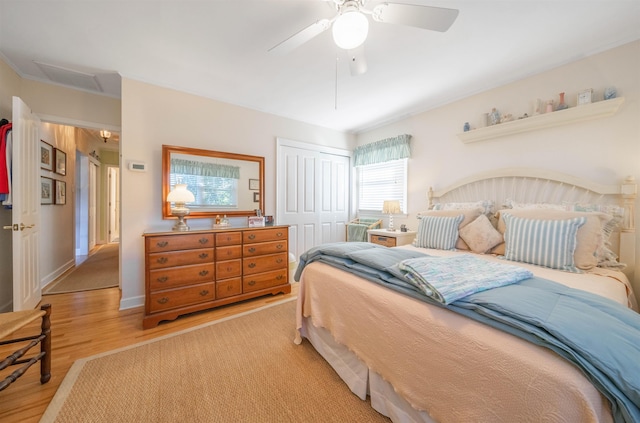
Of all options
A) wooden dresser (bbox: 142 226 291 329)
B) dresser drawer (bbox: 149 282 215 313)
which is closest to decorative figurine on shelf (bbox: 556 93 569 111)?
wooden dresser (bbox: 142 226 291 329)

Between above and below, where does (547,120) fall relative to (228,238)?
above

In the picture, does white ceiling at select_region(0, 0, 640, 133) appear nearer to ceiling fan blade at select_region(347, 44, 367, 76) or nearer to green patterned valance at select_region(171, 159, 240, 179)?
ceiling fan blade at select_region(347, 44, 367, 76)

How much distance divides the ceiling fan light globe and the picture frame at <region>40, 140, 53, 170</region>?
4249mm

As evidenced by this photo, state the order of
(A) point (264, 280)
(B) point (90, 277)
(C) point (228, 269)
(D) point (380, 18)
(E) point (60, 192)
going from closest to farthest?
(D) point (380, 18), (C) point (228, 269), (A) point (264, 280), (B) point (90, 277), (E) point (60, 192)

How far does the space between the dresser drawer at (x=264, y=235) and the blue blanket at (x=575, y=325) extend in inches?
77.3

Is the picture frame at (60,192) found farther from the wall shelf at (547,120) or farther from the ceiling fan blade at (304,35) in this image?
the wall shelf at (547,120)

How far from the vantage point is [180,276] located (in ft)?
7.98

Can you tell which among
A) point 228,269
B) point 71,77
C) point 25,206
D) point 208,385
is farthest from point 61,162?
point 208,385

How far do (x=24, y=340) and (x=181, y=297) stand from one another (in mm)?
1032

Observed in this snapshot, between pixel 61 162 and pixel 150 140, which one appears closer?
pixel 150 140

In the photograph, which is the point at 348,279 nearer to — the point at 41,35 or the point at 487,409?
the point at 487,409

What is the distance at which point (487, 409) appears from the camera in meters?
0.81

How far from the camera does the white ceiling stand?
1.72 meters

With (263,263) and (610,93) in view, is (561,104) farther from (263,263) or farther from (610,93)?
(263,263)
